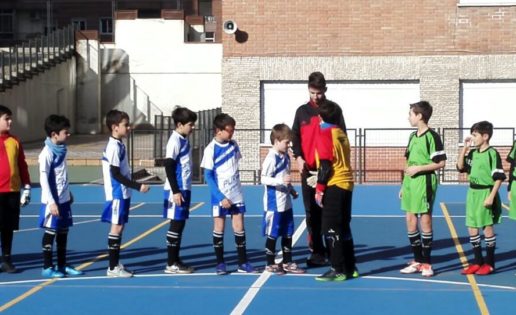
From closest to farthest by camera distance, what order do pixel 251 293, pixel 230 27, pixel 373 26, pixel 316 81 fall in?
pixel 251 293
pixel 316 81
pixel 230 27
pixel 373 26

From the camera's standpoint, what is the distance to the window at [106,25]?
2120 inches

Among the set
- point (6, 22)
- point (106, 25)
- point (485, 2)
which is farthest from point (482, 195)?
point (6, 22)

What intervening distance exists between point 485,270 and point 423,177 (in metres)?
1.26

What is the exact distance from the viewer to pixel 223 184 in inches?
475

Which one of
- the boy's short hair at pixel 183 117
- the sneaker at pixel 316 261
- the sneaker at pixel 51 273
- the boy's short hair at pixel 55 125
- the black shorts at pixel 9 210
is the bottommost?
the sneaker at pixel 51 273

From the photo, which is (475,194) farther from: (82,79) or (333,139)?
(82,79)

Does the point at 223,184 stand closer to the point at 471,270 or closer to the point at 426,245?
the point at 426,245

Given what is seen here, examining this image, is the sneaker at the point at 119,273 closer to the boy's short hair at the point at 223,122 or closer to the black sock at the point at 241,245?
the black sock at the point at 241,245

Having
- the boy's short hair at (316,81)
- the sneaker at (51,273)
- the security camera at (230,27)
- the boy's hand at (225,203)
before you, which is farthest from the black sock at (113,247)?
the security camera at (230,27)

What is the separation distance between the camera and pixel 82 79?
4659 cm

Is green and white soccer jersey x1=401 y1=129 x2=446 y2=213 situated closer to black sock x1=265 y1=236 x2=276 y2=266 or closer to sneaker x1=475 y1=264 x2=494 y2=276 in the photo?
sneaker x1=475 y1=264 x2=494 y2=276

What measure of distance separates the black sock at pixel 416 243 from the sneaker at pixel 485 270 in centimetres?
66

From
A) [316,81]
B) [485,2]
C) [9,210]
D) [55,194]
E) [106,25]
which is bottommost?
[9,210]

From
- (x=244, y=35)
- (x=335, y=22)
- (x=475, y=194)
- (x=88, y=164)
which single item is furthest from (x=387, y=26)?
(x=475, y=194)
